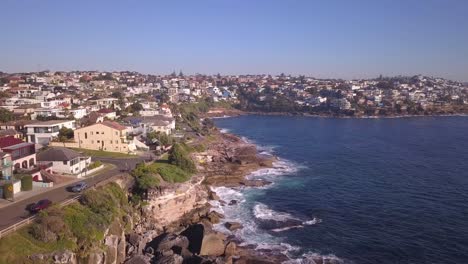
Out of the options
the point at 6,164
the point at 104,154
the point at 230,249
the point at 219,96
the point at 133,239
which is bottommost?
the point at 230,249

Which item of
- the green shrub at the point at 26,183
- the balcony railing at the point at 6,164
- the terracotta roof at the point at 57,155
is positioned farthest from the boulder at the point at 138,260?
the terracotta roof at the point at 57,155

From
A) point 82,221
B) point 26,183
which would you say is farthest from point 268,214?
point 26,183

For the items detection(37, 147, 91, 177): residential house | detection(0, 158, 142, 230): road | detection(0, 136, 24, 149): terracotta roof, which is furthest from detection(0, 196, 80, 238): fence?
detection(0, 136, 24, 149): terracotta roof

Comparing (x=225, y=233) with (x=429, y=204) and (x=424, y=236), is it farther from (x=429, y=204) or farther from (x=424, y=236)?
(x=429, y=204)

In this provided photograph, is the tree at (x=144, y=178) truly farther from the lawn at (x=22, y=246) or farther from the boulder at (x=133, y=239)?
the lawn at (x=22, y=246)

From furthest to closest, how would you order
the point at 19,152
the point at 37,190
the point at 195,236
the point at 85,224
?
the point at 19,152, the point at 37,190, the point at 195,236, the point at 85,224

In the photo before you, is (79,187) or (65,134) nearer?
(79,187)

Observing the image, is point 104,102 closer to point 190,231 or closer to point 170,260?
point 190,231

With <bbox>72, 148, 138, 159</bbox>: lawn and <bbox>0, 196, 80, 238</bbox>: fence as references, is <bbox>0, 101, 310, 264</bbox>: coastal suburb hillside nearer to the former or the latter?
<bbox>0, 196, 80, 238</bbox>: fence

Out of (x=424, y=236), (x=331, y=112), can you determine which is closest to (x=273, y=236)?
(x=424, y=236)
